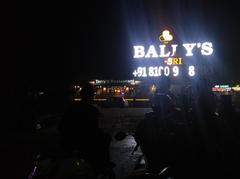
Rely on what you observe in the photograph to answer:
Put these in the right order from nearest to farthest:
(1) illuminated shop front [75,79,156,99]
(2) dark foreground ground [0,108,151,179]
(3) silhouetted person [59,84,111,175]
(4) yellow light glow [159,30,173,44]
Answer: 1. (3) silhouetted person [59,84,111,175]
2. (2) dark foreground ground [0,108,151,179]
3. (4) yellow light glow [159,30,173,44]
4. (1) illuminated shop front [75,79,156,99]

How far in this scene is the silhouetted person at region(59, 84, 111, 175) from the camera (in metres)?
6.14

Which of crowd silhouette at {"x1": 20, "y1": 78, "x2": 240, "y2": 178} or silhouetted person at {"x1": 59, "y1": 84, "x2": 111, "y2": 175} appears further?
crowd silhouette at {"x1": 20, "y1": 78, "x2": 240, "y2": 178}

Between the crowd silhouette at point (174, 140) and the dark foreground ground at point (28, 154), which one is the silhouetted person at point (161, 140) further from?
the dark foreground ground at point (28, 154)

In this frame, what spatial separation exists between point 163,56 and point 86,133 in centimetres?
3022

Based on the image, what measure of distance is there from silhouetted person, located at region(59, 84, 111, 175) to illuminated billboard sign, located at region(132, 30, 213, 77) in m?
27.8

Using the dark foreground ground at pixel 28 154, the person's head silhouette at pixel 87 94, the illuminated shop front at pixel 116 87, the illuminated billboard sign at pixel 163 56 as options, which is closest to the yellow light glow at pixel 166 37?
the illuminated billboard sign at pixel 163 56

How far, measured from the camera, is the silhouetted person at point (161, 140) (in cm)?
680

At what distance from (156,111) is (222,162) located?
1479 millimetres

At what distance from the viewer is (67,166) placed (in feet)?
15.6

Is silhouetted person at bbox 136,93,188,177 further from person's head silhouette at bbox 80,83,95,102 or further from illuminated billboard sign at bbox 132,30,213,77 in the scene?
illuminated billboard sign at bbox 132,30,213,77

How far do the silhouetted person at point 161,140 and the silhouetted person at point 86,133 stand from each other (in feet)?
2.66

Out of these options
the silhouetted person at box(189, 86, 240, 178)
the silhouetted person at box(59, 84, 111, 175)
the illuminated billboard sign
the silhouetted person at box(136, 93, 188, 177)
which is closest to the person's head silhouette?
the silhouetted person at box(59, 84, 111, 175)

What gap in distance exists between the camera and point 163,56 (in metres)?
36.2

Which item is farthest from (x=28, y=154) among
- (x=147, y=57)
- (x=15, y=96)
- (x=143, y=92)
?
(x=143, y=92)
